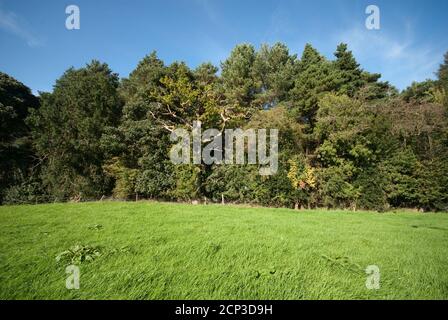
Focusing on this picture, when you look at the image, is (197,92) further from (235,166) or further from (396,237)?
(396,237)

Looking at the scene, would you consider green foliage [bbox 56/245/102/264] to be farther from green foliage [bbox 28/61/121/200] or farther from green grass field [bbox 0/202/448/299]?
green foliage [bbox 28/61/121/200]

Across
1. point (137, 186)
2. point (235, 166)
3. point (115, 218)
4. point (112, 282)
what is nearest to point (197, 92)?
point (235, 166)

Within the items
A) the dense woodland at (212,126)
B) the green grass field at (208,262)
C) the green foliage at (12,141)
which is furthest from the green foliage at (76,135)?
the green grass field at (208,262)

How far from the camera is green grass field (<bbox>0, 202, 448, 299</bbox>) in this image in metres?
3.76

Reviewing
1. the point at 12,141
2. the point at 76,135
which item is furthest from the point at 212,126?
the point at 12,141

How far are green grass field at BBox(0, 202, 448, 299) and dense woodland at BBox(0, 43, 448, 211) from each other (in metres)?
13.1

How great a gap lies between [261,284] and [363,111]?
68.8 ft

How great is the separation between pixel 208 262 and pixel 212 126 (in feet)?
62.6

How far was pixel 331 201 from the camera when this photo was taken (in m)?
20.7

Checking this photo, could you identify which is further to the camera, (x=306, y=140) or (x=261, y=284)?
(x=306, y=140)

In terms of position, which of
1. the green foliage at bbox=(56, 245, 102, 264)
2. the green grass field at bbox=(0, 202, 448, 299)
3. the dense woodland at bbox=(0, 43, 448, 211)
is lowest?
the green grass field at bbox=(0, 202, 448, 299)

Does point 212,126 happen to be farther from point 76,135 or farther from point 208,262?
point 208,262

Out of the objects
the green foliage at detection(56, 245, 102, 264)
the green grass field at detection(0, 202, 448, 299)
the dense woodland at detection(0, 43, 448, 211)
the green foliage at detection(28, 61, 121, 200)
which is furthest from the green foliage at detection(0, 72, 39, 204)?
the green foliage at detection(56, 245, 102, 264)

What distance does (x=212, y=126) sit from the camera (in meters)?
23.2
